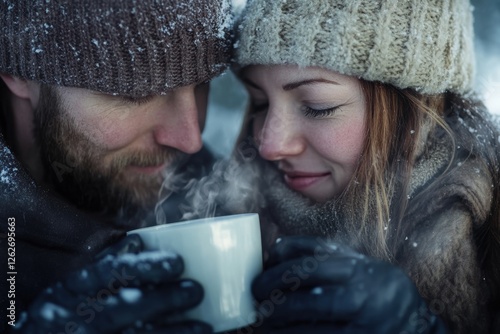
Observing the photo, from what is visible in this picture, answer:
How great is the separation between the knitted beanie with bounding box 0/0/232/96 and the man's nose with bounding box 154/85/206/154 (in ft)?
0.36

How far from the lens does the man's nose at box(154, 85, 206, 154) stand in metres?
1.41

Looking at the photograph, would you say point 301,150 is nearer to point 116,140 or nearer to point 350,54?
point 350,54

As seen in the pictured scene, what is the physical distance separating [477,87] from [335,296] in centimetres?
88

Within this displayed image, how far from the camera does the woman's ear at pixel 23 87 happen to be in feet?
4.62

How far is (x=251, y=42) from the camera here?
129 cm

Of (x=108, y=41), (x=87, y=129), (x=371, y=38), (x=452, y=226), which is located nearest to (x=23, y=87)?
(x=87, y=129)

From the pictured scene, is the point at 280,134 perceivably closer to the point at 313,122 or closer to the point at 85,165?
the point at 313,122

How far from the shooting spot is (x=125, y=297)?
0.90 m

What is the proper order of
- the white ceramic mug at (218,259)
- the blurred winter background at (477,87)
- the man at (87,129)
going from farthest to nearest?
1. the blurred winter background at (477,87)
2. the man at (87,129)
3. the white ceramic mug at (218,259)

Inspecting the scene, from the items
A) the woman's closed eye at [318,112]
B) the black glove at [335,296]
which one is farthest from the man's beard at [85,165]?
the black glove at [335,296]

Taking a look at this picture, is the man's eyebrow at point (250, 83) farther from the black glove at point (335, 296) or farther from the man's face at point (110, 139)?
the black glove at point (335, 296)

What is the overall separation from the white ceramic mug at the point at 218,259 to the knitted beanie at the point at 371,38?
1.54 ft

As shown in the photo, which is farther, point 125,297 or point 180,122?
point 180,122

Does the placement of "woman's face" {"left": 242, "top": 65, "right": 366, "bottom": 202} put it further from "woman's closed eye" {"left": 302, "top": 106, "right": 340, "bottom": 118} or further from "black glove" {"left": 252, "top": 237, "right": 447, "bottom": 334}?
"black glove" {"left": 252, "top": 237, "right": 447, "bottom": 334}
